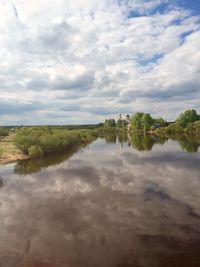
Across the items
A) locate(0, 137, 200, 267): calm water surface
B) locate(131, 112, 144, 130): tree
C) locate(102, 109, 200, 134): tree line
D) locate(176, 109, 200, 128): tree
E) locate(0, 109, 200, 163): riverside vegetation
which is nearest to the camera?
locate(0, 137, 200, 267): calm water surface

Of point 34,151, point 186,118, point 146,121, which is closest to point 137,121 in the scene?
point 146,121

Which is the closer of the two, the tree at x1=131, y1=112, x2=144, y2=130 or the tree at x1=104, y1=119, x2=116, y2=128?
the tree at x1=131, y1=112, x2=144, y2=130

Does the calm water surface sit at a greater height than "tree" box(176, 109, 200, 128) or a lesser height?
lesser

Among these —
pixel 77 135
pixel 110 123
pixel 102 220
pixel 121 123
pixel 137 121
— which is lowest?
pixel 102 220

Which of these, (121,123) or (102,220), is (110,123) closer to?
(121,123)

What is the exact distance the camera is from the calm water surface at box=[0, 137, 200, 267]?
1360 cm

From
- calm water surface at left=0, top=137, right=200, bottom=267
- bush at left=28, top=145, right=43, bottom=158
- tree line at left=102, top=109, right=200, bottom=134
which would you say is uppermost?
tree line at left=102, top=109, right=200, bottom=134

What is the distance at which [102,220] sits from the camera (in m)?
18.1

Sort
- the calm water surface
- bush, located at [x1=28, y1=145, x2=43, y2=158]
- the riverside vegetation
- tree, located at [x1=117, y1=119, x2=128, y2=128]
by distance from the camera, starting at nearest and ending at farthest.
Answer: the calm water surface → bush, located at [x1=28, y1=145, x2=43, y2=158] → the riverside vegetation → tree, located at [x1=117, y1=119, x2=128, y2=128]

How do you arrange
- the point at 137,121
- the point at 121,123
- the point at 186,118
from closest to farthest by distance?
the point at 186,118, the point at 137,121, the point at 121,123

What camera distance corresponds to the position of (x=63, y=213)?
19.7 m

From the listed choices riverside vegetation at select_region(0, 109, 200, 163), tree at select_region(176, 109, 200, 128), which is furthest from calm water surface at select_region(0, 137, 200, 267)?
tree at select_region(176, 109, 200, 128)

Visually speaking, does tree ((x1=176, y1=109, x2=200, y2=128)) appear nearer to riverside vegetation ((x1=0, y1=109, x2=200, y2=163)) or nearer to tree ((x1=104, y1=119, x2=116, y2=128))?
riverside vegetation ((x1=0, y1=109, x2=200, y2=163))

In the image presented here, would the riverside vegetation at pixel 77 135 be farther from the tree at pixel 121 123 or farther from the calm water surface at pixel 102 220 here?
the calm water surface at pixel 102 220
